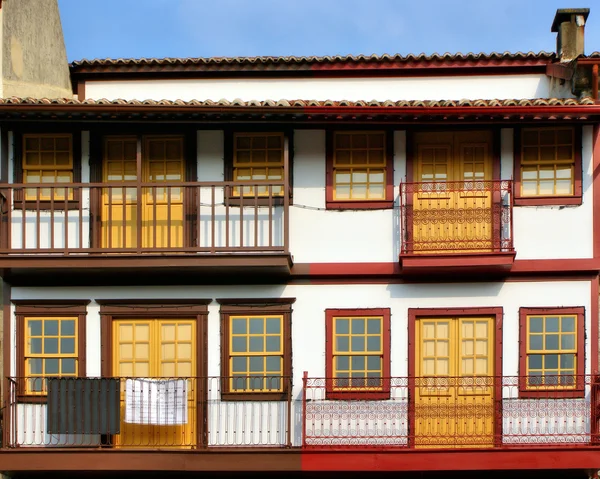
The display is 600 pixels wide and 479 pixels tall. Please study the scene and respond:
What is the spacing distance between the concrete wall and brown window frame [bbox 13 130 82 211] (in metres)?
1.39

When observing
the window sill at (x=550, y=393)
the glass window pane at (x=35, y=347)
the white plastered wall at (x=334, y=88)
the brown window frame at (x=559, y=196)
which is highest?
the white plastered wall at (x=334, y=88)

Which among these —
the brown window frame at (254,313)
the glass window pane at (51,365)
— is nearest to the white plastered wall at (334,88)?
the brown window frame at (254,313)

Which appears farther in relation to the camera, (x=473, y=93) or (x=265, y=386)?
(x=473, y=93)

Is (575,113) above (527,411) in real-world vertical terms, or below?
above

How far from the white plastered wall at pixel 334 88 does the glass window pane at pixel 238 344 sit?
225 inches

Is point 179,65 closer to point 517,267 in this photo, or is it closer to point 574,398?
point 517,267

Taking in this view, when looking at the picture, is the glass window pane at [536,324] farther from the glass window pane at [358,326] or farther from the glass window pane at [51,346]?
the glass window pane at [51,346]

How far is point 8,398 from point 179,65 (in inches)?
302

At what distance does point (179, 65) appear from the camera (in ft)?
50.9

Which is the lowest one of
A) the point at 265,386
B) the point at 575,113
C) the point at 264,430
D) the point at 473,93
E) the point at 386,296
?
the point at 264,430

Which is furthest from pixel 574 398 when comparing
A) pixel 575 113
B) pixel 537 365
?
pixel 575 113

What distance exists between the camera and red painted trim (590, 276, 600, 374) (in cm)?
→ 1223

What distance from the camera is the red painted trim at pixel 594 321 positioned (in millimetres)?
12234

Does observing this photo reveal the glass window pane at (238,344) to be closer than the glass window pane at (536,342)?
No
